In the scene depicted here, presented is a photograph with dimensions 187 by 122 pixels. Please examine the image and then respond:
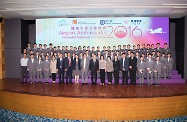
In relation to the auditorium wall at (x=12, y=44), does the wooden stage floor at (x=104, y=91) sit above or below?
below

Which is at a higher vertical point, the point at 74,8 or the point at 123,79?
the point at 74,8

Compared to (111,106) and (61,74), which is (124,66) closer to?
(61,74)

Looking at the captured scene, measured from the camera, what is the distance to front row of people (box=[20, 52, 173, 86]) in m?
7.90

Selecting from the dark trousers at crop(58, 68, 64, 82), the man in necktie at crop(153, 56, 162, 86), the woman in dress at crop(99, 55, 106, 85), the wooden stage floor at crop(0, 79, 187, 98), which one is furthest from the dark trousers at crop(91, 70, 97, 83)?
the man in necktie at crop(153, 56, 162, 86)

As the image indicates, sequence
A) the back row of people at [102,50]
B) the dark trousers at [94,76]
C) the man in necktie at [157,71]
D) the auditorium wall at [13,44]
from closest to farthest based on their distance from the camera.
Answer: the man in necktie at [157,71], the dark trousers at [94,76], the back row of people at [102,50], the auditorium wall at [13,44]

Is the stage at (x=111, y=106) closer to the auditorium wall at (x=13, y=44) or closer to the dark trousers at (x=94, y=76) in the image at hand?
the dark trousers at (x=94, y=76)

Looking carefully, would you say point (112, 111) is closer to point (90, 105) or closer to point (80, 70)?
point (90, 105)

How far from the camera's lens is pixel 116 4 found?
747cm

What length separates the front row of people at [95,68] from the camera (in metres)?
7.90

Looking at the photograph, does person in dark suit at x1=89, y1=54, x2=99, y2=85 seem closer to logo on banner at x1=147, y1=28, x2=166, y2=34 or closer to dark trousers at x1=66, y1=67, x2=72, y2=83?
dark trousers at x1=66, y1=67, x2=72, y2=83

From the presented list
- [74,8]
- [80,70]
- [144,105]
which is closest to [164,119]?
[144,105]

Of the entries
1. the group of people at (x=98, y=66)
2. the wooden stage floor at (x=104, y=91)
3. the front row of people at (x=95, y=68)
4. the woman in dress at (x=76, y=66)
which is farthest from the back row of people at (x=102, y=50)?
the wooden stage floor at (x=104, y=91)

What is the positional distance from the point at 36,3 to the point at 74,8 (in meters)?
1.39

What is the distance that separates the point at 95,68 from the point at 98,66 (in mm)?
142
